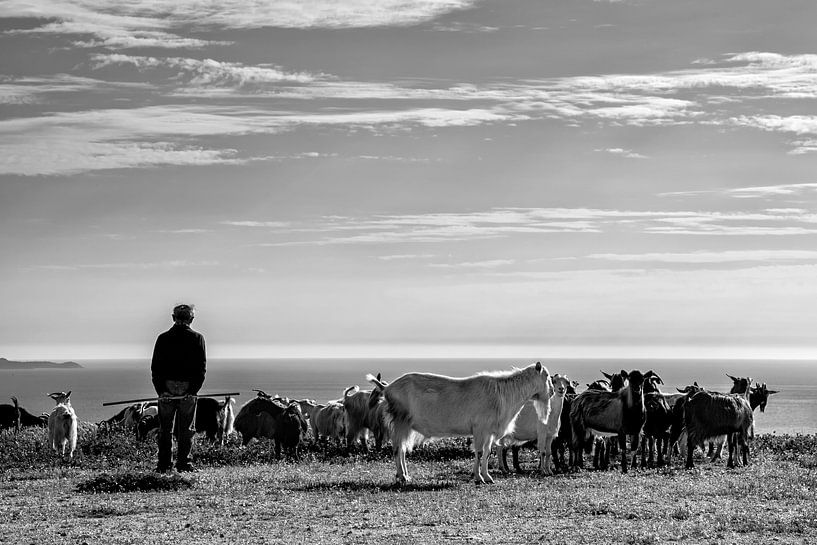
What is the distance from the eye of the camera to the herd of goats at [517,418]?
71.5 feet

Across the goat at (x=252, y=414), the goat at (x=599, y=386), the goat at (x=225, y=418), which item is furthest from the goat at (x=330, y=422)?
the goat at (x=599, y=386)

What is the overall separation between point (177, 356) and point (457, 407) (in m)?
5.64

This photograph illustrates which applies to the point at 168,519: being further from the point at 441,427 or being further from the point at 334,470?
the point at 334,470

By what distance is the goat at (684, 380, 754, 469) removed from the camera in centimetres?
2580

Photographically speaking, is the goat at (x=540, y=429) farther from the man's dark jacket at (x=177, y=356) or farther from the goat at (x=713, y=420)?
the man's dark jacket at (x=177, y=356)

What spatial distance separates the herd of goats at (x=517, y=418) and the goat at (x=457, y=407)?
0.07ft

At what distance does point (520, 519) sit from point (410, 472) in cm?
848

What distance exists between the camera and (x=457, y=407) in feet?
71.6

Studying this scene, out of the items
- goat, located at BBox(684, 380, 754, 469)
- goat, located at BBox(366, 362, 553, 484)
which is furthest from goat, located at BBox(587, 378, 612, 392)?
goat, located at BBox(366, 362, 553, 484)

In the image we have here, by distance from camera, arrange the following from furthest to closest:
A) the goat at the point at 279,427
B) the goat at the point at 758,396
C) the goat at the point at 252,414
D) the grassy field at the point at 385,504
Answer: the goat at the point at 758,396, the goat at the point at 252,414, the goat at the point at 279,427, the grassy field at the point at 385,504

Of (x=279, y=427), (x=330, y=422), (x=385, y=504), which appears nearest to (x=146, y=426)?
(x=279, y=427)

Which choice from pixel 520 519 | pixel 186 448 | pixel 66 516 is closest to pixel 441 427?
pixel 186 448

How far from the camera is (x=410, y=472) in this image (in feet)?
77.8

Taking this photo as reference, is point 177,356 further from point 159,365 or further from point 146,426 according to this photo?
point 146,426
